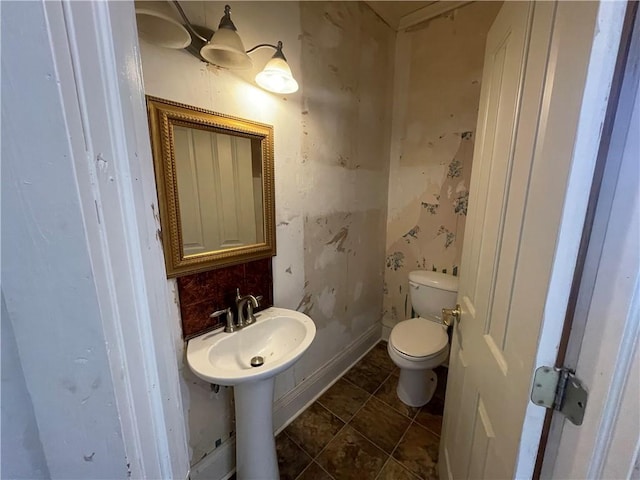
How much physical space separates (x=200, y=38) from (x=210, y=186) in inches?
20.4

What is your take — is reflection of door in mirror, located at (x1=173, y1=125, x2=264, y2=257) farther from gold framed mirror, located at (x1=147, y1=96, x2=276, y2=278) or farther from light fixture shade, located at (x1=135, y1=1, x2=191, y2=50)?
light fixture shade, located at (x1=135, y1=1, x2=191, y2=50)

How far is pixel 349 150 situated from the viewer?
5.67 ft

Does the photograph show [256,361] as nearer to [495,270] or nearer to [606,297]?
[495,270]

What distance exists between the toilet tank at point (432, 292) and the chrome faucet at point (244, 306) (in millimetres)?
1222

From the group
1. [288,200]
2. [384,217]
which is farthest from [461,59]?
[288,200]

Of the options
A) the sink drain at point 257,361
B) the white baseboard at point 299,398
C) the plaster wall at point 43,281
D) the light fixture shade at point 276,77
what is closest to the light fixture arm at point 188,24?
the light fixture shade at point 276,77

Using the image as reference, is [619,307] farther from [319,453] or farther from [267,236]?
[319,453]

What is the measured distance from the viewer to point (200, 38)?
92 cm

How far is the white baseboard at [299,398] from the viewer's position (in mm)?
1222

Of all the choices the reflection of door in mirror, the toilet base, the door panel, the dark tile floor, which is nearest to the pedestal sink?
the dark tile floor

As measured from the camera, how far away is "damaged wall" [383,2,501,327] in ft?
5.72

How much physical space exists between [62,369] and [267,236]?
1015 mm

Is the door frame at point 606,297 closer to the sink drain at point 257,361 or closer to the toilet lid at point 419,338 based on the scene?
the sink drain at point 257,361

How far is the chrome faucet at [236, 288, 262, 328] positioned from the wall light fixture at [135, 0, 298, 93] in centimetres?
94
